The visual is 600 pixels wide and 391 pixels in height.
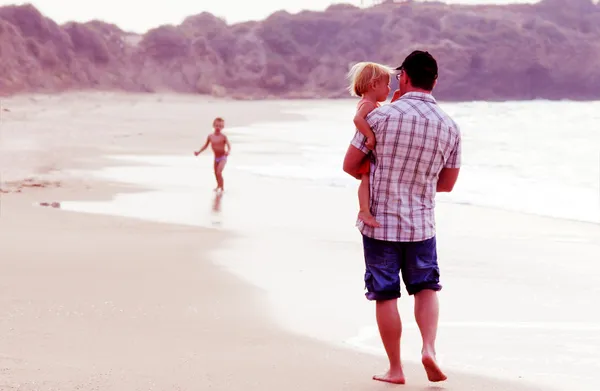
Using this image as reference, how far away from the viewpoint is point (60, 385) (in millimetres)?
3820

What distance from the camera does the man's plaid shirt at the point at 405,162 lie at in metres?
4.00

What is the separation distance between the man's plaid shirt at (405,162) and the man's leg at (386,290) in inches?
2.9

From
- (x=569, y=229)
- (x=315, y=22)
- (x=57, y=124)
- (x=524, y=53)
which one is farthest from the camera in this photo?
(x=315, y=22)

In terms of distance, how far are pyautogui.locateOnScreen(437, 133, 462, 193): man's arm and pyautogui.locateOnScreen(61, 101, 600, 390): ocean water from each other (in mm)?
999

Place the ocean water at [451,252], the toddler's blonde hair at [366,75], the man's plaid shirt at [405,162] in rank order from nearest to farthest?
the man's plaid shirt at [405,162], the toddler's blonde hair at [366,75], the ocean water at [451,252]

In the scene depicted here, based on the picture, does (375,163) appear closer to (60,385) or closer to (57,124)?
(60,385)

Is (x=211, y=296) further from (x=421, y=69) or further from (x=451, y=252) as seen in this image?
(x=451, y=252)

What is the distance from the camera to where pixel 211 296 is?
599 cm

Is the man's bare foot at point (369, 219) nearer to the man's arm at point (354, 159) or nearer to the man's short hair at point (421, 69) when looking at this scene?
the man's arm at point (354, 159)

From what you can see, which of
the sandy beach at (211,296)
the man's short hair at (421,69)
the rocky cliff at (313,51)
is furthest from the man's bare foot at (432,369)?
the rocky cliff at (313,51)

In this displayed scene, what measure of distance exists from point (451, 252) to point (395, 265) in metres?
4.35

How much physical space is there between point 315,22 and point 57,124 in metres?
124

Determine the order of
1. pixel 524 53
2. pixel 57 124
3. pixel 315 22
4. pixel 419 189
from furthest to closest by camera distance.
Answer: pixel 315 22
pixel 524 53
pixel 57 124
pixel 419 189

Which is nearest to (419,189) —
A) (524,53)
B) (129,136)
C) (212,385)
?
(212,385)
